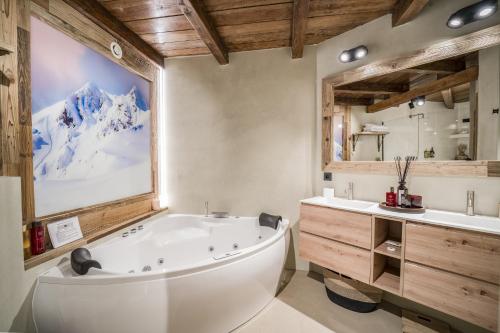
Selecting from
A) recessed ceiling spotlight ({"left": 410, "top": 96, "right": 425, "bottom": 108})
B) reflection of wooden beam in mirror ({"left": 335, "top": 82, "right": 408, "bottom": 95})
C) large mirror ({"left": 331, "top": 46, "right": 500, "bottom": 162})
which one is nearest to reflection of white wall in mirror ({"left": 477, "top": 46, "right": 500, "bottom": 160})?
large mirror ({"left": 331, "top": 46, "right": 500, "bottom": 162})

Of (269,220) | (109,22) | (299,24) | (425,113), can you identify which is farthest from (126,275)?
(425,113)

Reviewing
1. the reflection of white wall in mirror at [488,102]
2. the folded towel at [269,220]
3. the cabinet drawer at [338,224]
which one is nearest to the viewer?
the reflection of white wall in mirror at [488,102]

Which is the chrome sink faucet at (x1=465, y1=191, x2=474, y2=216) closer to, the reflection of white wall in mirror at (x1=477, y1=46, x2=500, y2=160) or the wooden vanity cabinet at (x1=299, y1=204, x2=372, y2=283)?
the reflection of white wall in mirror at (x1=477, y1=46, x2=500, y2=160)

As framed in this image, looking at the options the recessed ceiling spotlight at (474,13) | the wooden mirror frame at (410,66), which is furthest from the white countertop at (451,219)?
the recessed ceiling spotlight at (474,13)

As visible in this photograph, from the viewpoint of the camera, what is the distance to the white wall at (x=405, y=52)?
Result: 145cm

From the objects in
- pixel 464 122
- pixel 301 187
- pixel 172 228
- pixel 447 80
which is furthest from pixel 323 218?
pixel 172 228

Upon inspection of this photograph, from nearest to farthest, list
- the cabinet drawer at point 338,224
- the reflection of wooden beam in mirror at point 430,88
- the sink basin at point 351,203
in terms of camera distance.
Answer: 1. the reflection of wooden beam in mirror at point 430,88
2. the cabinet drawer at point 338,224
3. the sink basin at point 351,203

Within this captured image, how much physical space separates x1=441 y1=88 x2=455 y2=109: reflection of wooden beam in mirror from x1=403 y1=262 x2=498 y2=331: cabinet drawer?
1172mm

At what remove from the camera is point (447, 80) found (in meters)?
1.58

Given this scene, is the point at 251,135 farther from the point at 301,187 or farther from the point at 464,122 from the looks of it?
the point at 464,122

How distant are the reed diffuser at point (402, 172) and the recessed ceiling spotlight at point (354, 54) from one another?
0.98 metres

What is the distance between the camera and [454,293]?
4.05ft

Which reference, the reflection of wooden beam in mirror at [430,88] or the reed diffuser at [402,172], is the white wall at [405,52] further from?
the reflection of wooden beam in mirror at [430,88]

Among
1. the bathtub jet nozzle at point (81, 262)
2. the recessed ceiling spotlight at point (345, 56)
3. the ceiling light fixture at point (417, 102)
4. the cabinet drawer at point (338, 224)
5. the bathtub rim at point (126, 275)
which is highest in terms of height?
the recessed ceiling spotlight at point (345, 56)
